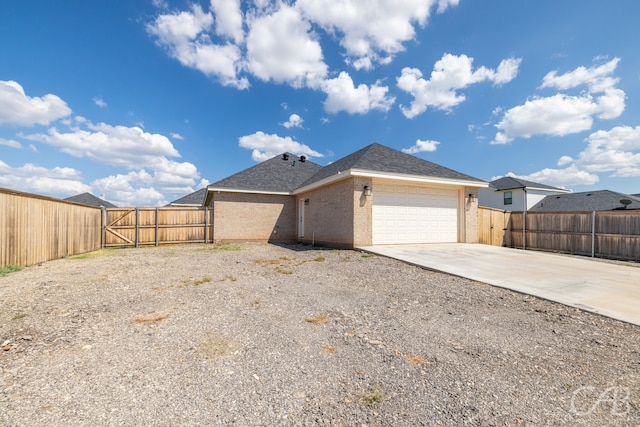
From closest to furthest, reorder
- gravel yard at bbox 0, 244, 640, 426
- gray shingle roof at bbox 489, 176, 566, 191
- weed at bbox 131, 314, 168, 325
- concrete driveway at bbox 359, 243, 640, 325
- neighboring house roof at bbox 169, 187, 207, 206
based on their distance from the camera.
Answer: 1. gravel yard at bbox 0, 244, 640, 426
2. weed at bbox 131, 314, 168, 325
3. concrete driveway at bbox 359, 243, 640, 325
4. gray shingle roof at bbox 489, 176, 566, 191
5. neighboring house roof at bbox 169, 187, 207, 206

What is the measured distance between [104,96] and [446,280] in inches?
662

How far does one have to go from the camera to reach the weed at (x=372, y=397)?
6.66ft

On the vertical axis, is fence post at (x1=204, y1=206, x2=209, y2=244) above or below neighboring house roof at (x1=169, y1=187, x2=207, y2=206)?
below

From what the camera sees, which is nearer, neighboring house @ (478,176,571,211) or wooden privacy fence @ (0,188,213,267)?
wooden privacy fence @ (0,188,213,267)

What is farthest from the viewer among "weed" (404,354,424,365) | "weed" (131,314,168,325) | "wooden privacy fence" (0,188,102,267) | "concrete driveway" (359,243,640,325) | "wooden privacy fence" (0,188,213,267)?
"wooden privacy fence" (0,188,213,267)

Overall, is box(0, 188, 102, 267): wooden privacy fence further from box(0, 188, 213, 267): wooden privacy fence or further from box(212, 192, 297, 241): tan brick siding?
box(212, 192, 297, 241): tan brick siding

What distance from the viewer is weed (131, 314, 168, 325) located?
3598 mm

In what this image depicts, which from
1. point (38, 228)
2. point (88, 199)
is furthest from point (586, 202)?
point (88, 199)

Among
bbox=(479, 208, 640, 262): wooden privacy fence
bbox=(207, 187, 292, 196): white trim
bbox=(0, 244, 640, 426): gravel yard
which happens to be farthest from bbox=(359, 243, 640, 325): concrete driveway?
bbox=(207, 187, 292, 196): white trim

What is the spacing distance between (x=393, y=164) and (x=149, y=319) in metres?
10.5

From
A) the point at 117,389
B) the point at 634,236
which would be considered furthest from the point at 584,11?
the point at 117,389

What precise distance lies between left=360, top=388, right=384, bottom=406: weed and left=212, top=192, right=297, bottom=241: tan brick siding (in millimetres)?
13970

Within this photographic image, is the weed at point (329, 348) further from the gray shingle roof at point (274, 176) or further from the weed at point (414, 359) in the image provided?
the gray shingle roof at point (274, 176)

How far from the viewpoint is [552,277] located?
239 inches
